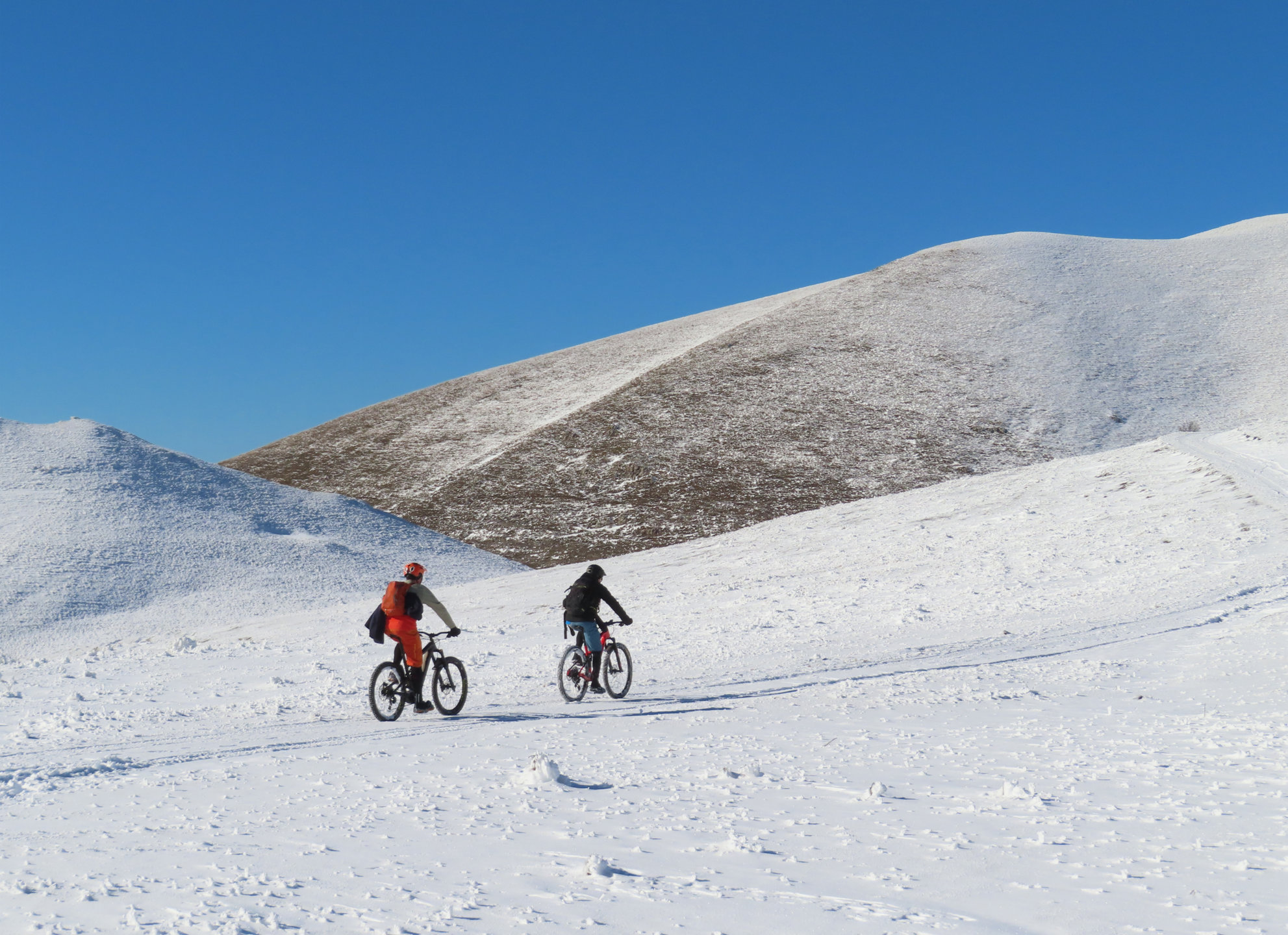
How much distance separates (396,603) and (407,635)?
43cm

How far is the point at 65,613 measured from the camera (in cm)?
2858

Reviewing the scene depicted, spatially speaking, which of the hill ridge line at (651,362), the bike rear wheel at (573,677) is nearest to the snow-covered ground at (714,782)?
the bike rear wheel at (573,677)

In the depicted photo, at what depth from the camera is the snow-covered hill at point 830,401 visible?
55.1m

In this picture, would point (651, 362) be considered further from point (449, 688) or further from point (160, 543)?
point (449, 688)

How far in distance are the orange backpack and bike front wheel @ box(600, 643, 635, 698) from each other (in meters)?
3.15

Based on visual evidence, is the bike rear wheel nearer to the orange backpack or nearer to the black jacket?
the black jacket

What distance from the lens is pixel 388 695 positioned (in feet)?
41.0

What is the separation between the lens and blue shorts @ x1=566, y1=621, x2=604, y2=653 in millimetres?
13844

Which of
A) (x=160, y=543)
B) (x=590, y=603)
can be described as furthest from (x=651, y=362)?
(x=590, y=603)

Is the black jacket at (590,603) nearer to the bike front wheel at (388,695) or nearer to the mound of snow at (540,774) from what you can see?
the bike front wheel at (388,695)

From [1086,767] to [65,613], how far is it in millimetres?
28683

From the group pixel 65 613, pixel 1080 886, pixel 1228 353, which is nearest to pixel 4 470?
pixel 65 613

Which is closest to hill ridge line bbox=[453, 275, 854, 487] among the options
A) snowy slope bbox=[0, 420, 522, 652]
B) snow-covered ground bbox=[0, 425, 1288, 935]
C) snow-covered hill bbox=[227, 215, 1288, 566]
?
snow-covered hill bbox=[227, 215, 1288, 566]

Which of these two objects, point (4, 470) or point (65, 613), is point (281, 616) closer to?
point (65, 613)
